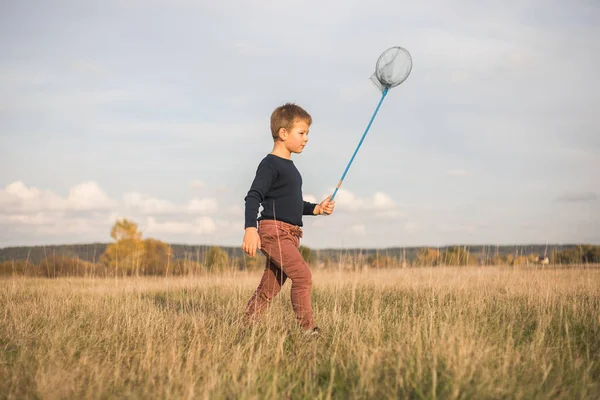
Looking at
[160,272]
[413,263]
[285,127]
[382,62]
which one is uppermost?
[382,62]

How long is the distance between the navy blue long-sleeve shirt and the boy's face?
0.14m

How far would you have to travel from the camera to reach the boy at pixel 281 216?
430 cm

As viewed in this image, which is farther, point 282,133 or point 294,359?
point 282,133

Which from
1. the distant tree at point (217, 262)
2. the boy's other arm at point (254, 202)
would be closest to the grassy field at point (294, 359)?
the boy's other arm at point (254, 202)

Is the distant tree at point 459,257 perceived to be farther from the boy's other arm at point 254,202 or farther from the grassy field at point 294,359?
the boy's other arm at point 254,202

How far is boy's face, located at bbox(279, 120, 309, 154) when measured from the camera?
452 centimetres

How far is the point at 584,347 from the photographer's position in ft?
13.8

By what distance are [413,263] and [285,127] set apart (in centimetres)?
697

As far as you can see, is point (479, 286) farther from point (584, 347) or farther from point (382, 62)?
point (382, 62)

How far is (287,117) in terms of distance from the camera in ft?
14.8

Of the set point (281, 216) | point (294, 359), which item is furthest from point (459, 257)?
point (294, 359)

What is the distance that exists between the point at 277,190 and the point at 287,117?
2.11 ft

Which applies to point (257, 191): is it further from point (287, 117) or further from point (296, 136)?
point (287, 117)

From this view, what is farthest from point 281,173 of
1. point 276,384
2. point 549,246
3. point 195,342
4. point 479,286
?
point 549,246
